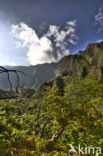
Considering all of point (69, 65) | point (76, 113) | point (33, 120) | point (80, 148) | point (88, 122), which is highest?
point (69, 65)

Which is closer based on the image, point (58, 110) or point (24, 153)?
point (24, 153)

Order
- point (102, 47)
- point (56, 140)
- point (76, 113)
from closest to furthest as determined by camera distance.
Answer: point (76, 113), point (56, 140), point (102, 47)

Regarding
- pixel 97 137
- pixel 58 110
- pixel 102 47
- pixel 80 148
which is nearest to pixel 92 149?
pixel 80 148

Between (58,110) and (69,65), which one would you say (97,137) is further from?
(69,65)

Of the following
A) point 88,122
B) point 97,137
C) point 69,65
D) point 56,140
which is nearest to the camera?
point 97,137

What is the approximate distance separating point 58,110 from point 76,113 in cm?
131

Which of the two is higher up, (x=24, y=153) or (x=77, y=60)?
(x=77, y=60)

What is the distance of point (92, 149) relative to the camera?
14.8ft

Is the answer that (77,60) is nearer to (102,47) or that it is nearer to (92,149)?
(102,47)

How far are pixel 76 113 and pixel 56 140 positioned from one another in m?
2.72

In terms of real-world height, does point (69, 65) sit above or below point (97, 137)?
above

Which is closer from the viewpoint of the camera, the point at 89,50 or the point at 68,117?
the point at 68,117

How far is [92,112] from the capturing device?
686 centimetres

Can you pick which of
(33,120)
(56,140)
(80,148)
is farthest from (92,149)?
(33,120)
